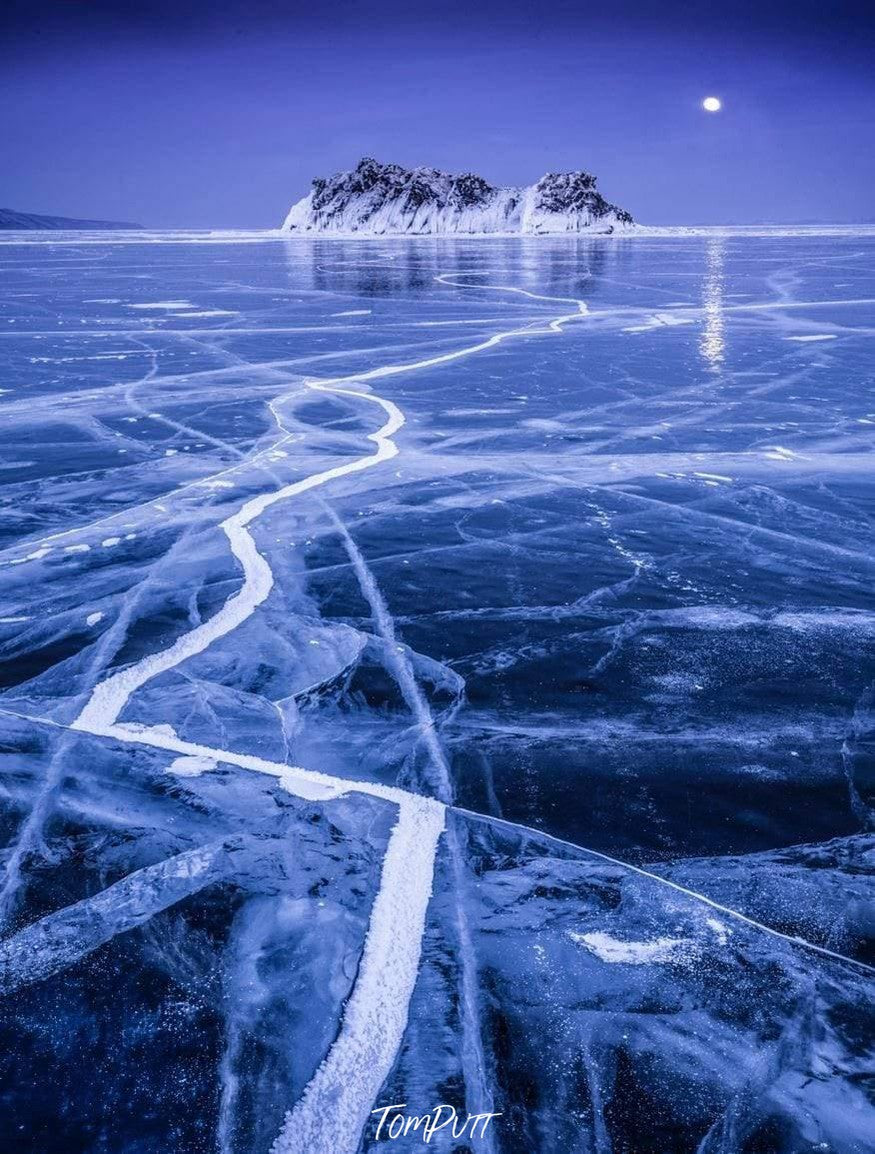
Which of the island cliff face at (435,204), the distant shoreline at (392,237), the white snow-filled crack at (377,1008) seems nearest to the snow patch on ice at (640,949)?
the white snow-filled crack at (377,1008)

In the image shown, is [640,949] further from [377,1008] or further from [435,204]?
[435,204]

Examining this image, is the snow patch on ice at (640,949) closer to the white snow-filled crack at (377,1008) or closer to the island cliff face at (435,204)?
the white snow-filled crack at (377,1008)

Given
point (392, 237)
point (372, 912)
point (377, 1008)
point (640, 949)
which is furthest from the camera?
point (392, 237)

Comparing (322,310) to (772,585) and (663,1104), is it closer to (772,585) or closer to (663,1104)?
(772,585)

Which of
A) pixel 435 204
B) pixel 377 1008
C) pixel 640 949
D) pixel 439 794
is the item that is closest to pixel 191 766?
pixel 439 794

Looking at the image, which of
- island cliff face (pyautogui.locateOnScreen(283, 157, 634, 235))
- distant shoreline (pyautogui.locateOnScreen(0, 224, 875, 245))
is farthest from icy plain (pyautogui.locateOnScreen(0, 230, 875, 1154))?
island cliff face (pyautogui.locateOnScreen(283, 157, 634, 235))

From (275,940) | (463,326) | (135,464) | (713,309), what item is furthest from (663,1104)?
(713,309)
